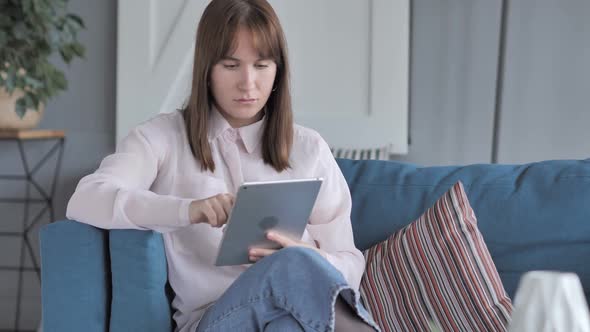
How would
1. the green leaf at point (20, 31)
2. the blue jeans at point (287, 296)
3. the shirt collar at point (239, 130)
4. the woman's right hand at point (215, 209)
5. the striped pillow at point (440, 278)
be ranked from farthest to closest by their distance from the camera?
the green leaf at point (20, 31)
the shirt collar at point (239, 130)
the striped pillow at point (440, 278)
the woman's right hand at point (215, 209)
the blue jeans at point (287, 296)

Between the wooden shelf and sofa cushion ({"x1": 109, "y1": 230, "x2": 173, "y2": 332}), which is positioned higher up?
the wooden shelf

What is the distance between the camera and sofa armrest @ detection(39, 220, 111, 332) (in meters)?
1.64

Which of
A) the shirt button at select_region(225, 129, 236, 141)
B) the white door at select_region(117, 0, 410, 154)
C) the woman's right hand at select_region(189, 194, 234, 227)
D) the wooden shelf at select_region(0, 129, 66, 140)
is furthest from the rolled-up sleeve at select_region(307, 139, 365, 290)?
the wooden shelf at select_region(0, 129, 66, 140)

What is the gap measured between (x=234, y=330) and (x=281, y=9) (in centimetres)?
221

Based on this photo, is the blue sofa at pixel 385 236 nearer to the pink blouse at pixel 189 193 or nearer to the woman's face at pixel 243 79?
the pink blouse at pixel 189 193

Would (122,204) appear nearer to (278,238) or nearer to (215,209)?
(215,209)

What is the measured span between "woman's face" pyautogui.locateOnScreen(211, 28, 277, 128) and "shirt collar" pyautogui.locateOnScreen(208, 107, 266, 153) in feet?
0.13

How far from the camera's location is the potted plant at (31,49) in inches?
119

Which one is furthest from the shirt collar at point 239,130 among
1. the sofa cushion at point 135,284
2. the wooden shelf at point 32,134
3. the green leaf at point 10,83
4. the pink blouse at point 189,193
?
the wooden shelf at point 32,134

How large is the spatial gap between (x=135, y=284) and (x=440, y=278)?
693 mm

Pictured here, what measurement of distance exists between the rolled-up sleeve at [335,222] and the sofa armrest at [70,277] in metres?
0.52

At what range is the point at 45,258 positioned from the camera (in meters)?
1.65

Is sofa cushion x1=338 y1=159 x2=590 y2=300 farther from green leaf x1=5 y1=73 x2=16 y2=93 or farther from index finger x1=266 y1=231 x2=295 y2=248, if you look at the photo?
green leaf x1=5 y1=73 x2=16 y2=93

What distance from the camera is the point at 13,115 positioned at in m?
3.28
